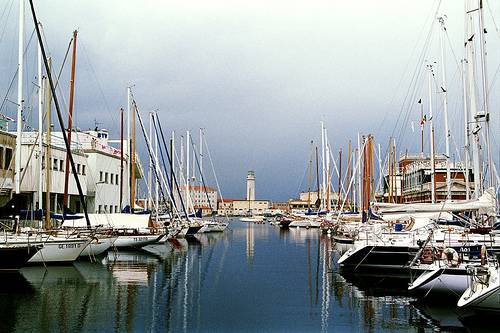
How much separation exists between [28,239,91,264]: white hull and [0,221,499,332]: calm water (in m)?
0.89

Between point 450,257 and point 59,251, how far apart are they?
2025 cm

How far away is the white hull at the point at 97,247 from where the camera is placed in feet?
110

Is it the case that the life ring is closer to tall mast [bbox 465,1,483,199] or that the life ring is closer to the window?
tall mast [bbox 465,1,483,199]

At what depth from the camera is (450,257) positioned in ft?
69.4

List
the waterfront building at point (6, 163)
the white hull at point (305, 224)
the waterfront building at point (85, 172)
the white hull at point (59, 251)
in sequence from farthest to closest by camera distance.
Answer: the white hull at point (305, 224) → the waterfront building at point (85, 172) → the waterfront building at point (6, 163) → the white hull at point (59, 251)

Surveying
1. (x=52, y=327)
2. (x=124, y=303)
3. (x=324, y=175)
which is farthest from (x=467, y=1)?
(x=324, y=175)

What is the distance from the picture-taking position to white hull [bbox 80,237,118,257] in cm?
3356

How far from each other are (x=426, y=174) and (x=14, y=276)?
63572mm

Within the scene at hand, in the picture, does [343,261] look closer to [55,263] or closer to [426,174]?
[55,263]

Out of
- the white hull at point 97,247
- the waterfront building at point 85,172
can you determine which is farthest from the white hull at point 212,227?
the white hull at point 97,247

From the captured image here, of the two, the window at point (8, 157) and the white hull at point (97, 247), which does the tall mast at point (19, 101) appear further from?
the window at point (8, 157)

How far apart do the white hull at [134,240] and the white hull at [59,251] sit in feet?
32.0

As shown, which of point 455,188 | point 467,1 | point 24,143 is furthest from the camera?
point 455,188

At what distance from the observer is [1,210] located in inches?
1211
